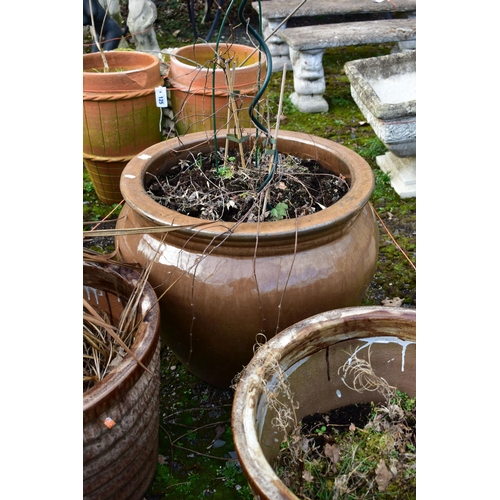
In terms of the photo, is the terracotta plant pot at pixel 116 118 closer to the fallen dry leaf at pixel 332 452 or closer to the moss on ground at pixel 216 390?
the moss on ground at pixel 216 390

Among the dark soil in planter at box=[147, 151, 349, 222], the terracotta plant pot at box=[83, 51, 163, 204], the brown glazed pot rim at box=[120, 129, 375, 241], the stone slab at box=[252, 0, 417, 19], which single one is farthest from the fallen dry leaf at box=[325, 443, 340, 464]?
the stone slab at box=[252, 0, 417, 19]

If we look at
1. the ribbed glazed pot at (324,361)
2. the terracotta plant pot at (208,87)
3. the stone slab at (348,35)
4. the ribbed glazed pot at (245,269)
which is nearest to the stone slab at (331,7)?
the stone slab at (348,35)

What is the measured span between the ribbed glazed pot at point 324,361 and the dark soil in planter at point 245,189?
0.51m

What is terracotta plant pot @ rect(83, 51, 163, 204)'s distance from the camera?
311 cm

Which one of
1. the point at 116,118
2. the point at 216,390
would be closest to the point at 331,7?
the point at 116,118

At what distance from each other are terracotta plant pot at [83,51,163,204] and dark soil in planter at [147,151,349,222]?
1.10 meters

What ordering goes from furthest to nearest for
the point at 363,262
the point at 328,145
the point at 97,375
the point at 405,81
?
the point at 405,81 < the point at 328,145 < the point at 363,262 < the point at 97,375

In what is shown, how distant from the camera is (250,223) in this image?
1696 millimetres

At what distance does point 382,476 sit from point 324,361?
0.36 m

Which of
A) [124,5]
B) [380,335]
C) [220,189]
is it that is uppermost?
[124,5]

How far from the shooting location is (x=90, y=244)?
10.7 ft

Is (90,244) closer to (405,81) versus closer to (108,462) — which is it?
(108,462)

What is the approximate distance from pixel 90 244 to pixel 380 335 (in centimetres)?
217

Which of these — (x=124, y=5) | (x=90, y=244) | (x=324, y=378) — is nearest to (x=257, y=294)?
(x=324, y=378)
